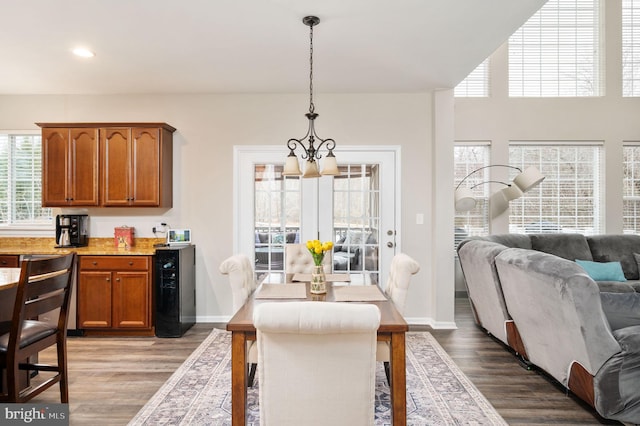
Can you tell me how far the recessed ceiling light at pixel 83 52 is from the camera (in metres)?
3.17

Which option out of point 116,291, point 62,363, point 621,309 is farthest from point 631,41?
point 62,363

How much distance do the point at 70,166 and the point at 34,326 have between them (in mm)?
2416


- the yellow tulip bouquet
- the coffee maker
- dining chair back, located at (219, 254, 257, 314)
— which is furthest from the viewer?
the coffee maker

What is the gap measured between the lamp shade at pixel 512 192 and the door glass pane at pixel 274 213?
9.23 feet

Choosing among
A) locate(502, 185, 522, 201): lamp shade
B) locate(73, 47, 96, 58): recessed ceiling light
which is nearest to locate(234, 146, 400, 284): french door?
locate(73, 47, 96, 58): recessed ceiling light

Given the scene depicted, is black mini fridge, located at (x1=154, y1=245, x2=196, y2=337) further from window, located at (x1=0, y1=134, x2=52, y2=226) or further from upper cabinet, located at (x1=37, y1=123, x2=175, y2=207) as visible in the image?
window, located at (x1=0, y1=134, x2=52, y2=226)

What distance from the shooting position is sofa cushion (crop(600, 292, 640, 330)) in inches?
87.0

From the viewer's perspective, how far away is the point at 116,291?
3871mm

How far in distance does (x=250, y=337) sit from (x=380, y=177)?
281cm

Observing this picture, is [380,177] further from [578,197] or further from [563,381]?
[578,197]

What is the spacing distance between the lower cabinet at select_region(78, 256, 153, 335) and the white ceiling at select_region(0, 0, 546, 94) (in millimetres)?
1870

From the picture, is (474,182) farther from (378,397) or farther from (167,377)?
(167,377)

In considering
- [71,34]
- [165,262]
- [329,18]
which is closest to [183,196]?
[165,262]

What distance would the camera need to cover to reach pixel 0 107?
14.6 ft
